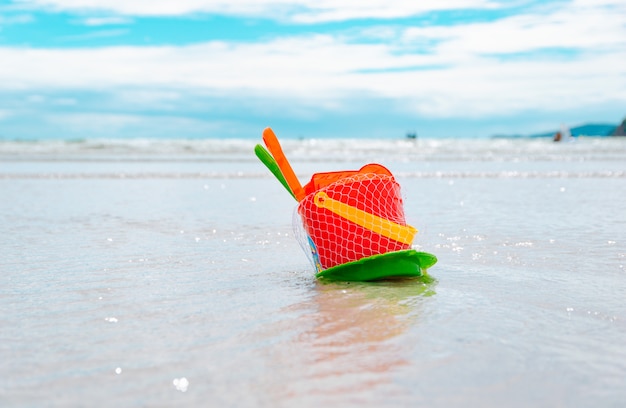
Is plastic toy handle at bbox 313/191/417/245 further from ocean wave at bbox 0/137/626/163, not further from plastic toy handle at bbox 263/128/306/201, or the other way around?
ocean wave at bbox 0/137/626/163

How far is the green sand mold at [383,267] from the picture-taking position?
4.74 meters

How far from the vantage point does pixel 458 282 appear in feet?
16.0

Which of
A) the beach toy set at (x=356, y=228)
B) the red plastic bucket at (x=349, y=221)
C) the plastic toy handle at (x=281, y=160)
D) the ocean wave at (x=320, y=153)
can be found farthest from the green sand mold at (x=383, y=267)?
the ocean wave at (x=320, y=153)

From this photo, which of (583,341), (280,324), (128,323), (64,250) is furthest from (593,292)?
(64,250)

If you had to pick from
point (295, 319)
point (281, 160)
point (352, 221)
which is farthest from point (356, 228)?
point (295, 319)

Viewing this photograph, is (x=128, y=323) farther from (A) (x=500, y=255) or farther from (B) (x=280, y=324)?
(A) (x=500, y=255)

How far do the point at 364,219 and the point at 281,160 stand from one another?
0.77 m

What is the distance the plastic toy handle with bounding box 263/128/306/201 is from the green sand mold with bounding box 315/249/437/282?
2.26ft

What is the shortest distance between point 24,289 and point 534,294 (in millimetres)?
3414

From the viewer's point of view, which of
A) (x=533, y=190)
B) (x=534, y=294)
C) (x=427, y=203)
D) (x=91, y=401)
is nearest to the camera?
(x=91, y=401)

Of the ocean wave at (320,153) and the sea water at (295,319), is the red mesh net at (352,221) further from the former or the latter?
the ocean wave at (320,153)

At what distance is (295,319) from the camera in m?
3.87

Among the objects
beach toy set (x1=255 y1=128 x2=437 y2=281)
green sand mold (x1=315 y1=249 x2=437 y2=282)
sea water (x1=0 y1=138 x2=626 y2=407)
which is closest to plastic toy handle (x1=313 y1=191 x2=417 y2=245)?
beach toy set (x1=255 y1=128 x2=437 y2=281)

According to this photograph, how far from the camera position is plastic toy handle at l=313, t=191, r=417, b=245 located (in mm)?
4879
